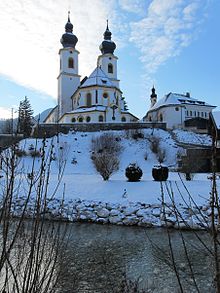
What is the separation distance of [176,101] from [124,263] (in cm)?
4555

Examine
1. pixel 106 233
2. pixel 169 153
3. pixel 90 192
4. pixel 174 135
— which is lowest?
pixel 106 233

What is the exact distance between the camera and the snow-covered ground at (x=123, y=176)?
496 inches

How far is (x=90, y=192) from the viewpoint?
1424 cm

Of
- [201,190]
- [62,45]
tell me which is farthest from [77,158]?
[62,45]

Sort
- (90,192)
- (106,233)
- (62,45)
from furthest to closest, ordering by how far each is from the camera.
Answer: (62,45), (90,192), (106,233)

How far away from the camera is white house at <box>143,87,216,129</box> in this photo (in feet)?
156

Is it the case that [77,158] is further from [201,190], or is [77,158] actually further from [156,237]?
[156,237]

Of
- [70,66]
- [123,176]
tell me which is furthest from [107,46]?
[123,176]

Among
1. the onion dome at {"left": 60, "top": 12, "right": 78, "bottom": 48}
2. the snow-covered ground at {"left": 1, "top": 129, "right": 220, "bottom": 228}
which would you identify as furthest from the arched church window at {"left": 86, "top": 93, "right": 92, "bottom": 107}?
the onion dome at {"left": 60, "top": 12, "right": 78, "bottom": 48}

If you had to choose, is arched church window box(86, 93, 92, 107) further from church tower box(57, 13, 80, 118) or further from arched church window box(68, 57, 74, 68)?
arched church window box(68, 57, 74, 68)

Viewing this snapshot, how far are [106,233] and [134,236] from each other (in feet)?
3.49

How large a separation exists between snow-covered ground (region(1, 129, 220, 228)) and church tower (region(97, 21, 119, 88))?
21.8m

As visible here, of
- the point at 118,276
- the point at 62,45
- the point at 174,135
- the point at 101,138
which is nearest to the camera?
the point at 118,276

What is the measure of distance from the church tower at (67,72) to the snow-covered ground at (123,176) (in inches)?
676
